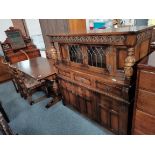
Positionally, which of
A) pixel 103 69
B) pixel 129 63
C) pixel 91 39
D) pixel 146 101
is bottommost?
pixel 146 101

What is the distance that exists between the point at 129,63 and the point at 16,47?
3.27 m

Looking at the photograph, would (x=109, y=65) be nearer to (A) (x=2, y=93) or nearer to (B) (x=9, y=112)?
(B) (x=9, y=112)

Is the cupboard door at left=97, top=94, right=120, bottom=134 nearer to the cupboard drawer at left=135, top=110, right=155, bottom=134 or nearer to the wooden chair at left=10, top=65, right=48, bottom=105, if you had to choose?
the cupboard drawer at left=135, top=110, right=155, bottom=134

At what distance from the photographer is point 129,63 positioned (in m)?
1.20

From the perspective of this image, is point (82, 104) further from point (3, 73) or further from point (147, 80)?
point (3, 73)

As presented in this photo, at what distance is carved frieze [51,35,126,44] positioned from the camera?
1217mm

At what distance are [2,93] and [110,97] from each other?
3.00m

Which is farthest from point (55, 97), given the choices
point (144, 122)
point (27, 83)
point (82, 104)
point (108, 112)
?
point (144, 122)

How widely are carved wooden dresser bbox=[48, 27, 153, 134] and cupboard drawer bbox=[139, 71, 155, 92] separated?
115 millimetres

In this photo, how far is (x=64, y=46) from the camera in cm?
191

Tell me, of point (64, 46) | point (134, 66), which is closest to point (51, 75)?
point (64, 46)

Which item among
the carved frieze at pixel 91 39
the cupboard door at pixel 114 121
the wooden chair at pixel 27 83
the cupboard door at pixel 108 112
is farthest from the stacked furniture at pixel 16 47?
the cupboard door at pixel 114 121

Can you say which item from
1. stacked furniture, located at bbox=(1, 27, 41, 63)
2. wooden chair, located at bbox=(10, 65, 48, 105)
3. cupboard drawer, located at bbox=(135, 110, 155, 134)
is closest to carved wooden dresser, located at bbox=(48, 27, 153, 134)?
cupboard drawer, located at bbox=(135, 110, 155, 134)

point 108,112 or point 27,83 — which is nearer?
point 108,112
